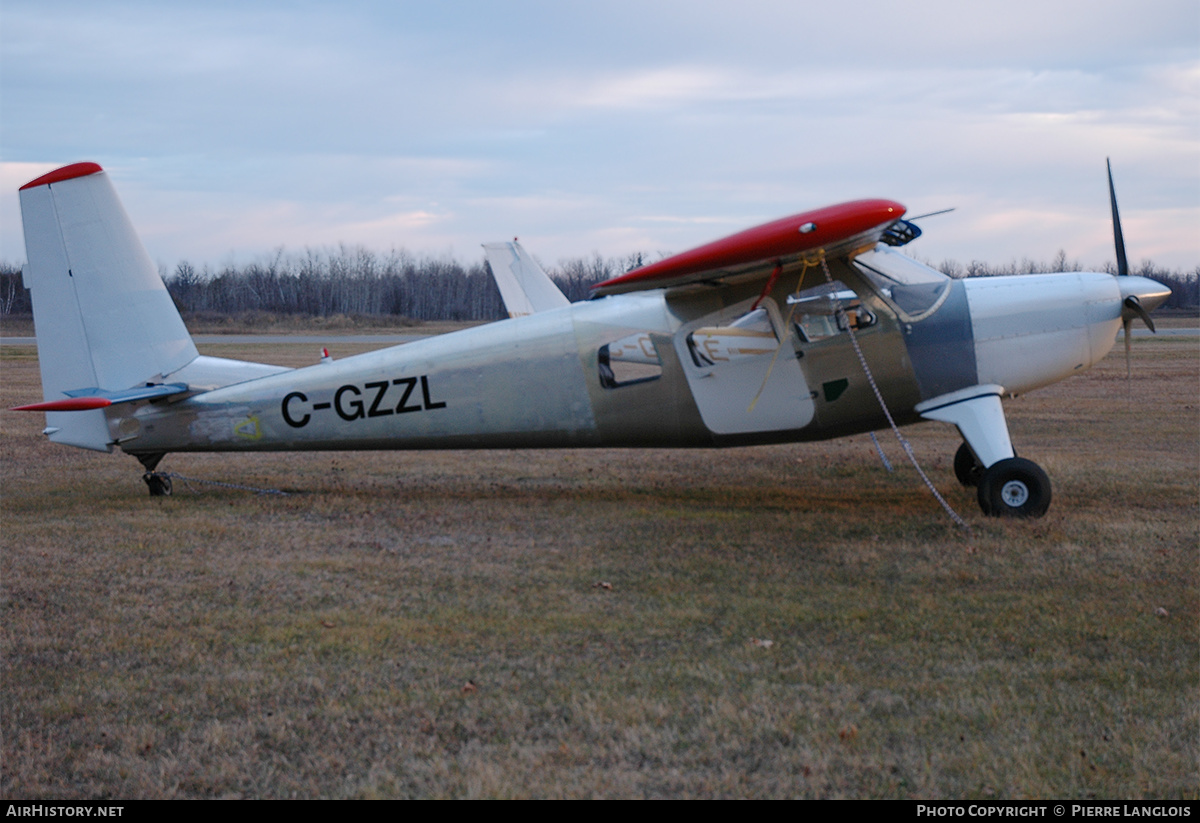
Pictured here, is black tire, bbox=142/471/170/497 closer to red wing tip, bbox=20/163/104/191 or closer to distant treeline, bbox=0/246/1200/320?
red wing tip, bbox=20/163/104/191

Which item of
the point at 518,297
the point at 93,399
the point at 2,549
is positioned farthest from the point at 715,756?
the point at 518,297

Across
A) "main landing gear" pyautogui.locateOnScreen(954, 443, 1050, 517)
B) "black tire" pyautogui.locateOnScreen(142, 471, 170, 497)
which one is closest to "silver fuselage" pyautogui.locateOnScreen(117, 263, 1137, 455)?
"black tire" pyautogui.locateOnScreen(142, 471, 170, 497)

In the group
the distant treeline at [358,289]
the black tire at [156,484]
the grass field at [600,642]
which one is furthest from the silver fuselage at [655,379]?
the distant treeline at [358,289]

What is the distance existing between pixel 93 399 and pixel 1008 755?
8.42 metres

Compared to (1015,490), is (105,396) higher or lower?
higher

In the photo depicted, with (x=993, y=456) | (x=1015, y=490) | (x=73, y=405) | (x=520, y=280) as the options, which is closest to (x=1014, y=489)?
(x=1015, y=490)

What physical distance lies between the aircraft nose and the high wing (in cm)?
260

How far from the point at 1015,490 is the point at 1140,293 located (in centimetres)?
236

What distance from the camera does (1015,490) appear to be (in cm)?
809

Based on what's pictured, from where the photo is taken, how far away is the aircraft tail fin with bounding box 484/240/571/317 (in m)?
20.4

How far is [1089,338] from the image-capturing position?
8.73 metres

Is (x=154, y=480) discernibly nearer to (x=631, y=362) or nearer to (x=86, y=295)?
(x=86, y=295)

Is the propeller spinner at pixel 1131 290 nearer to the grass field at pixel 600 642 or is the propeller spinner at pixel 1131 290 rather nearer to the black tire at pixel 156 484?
the grass field at pixel 600 642

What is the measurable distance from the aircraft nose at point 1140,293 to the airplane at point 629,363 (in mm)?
21
